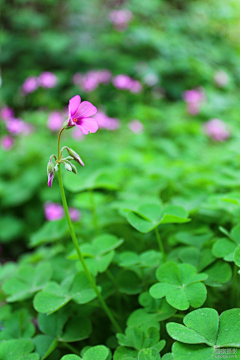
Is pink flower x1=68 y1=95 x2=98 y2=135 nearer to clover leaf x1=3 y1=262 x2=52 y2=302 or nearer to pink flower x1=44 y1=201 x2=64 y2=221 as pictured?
clover leaf x1=3 y1=262 x2=52 y2=302

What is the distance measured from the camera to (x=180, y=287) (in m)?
0.81

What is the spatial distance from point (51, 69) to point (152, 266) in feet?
17.0

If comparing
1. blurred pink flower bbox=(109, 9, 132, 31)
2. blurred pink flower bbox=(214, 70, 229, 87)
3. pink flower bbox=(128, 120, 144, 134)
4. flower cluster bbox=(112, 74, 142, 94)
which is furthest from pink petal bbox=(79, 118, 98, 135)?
blurred pink flower bbox=(109, 9, 132, 31)

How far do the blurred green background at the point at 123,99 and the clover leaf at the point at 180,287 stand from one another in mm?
347

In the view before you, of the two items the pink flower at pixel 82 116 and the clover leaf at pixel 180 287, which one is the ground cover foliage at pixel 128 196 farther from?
the pink flower at pixel 82 116

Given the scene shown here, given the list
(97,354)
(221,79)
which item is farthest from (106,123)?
(97,354)

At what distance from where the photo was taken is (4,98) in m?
5.13

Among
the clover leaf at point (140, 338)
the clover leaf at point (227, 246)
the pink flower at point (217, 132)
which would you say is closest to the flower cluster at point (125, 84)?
the pink flower at point (217, 132)

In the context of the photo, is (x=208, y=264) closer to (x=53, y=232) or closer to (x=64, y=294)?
(x=64, y=294)

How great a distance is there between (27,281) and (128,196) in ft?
1.93

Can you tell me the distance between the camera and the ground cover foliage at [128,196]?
2.74 feet

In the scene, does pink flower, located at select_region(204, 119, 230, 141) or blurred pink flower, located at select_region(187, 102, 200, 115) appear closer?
pink flower, located at select_region(204, 119, 230, 141)

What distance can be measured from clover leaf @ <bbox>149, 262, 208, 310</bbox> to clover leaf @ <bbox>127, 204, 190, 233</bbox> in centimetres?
13

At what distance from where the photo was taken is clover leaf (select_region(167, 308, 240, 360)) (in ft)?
1.98
